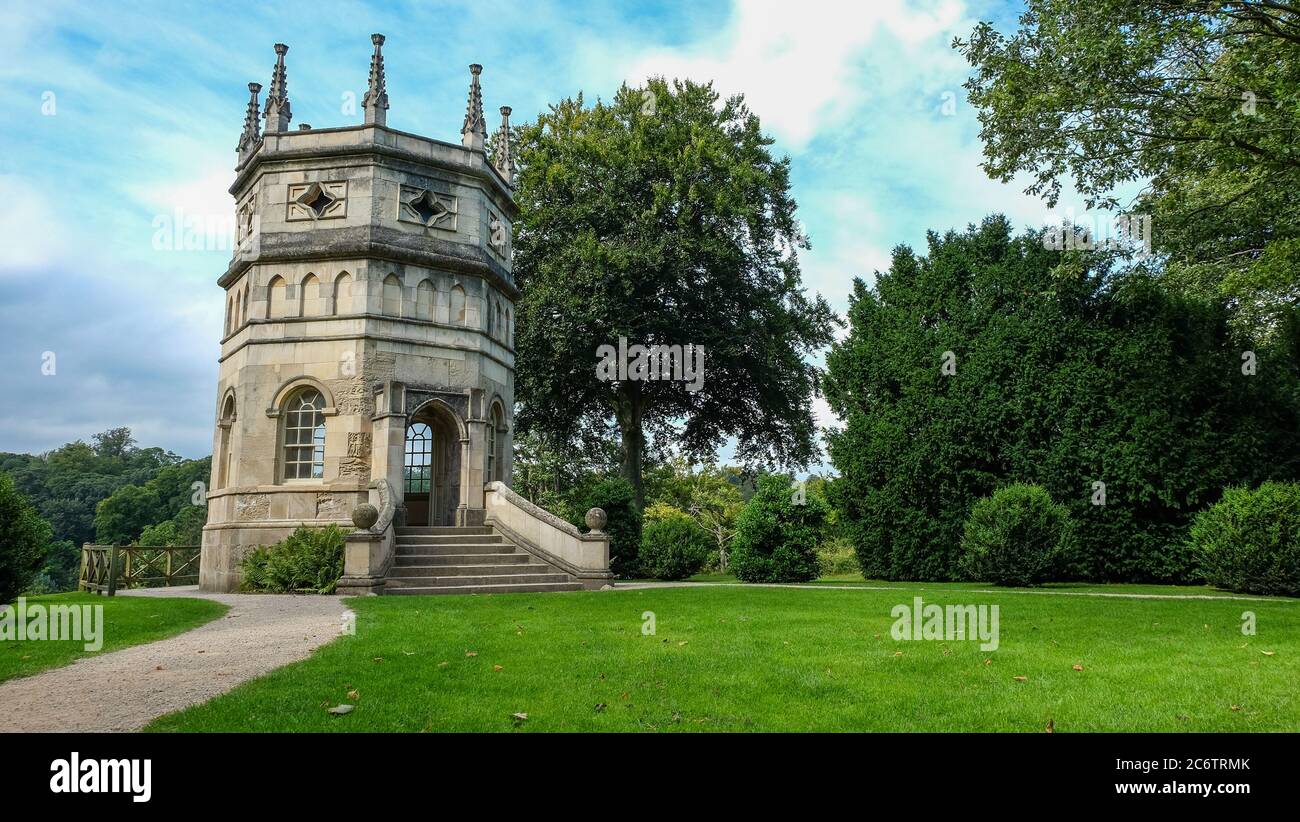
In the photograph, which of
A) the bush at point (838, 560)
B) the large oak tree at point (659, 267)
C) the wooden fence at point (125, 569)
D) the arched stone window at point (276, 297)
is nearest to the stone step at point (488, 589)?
the wooden fence at point (125, 569)

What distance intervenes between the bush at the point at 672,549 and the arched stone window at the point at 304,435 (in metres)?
8.92

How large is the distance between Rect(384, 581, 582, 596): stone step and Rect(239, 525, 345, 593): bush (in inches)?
64.8

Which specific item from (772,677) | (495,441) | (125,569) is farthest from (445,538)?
(772,677)

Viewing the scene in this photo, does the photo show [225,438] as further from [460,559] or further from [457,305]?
[460,559]

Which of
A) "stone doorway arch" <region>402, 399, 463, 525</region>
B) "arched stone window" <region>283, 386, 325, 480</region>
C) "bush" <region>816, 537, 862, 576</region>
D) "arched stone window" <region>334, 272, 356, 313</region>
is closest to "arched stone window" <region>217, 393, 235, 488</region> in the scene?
"arched stone window" <region>283, 386, 325, 480</region>

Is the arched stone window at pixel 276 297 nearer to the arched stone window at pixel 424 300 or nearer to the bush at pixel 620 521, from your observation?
the arched stone window at pixel 424 300

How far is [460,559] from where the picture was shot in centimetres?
1731

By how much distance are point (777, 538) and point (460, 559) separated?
26.1 ft

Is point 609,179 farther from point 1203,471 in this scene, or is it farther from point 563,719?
point 563,719

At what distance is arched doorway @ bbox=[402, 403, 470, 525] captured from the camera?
2016 centimetres

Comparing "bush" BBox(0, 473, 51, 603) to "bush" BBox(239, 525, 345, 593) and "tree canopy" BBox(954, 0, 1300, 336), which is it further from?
"tree canopy" BBox(954, 0, 1300, 336)

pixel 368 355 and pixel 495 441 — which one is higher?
pixel 368 355
